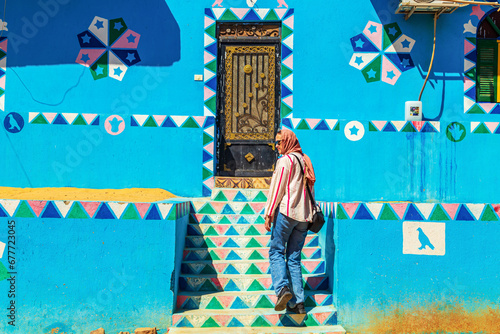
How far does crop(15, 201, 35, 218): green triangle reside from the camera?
5.07 metres

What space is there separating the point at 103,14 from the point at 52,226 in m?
3.79

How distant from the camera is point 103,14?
7465 millimetres

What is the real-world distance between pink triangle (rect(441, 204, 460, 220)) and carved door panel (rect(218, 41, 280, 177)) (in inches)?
121

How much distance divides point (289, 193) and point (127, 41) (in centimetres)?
410

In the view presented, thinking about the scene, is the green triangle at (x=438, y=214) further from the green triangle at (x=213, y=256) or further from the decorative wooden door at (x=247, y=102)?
the decorative wooden door at (x=247, y=102)

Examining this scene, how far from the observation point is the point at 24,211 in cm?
507

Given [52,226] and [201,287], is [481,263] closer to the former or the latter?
[201,287]

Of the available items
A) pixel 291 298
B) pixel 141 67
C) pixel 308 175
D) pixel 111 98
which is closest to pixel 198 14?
pixel 141 67

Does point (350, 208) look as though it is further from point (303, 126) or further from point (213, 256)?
point (303, 126)

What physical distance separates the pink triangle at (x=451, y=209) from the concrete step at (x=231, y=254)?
4.82 ft

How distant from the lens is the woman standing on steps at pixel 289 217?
4750 mm

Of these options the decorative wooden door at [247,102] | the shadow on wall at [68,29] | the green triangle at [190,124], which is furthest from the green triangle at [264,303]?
the shadow on wall at [68,29]

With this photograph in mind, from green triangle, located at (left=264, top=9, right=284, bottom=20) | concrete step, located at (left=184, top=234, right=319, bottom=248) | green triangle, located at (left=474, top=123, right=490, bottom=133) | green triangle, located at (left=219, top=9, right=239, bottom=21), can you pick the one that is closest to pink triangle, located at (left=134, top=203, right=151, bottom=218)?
concrete step, located at (left=184, top=234, right=319, bottom=248)

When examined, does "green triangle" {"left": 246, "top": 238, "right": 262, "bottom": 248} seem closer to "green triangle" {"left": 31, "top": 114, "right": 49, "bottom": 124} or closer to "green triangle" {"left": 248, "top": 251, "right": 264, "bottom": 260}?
"green triangle" {"left": 248, "top": 251, "right": 264, "bottom": 260}
